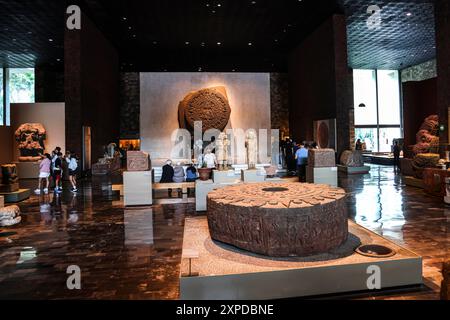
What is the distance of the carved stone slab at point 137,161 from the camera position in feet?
26.4

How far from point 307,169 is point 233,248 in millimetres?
6116

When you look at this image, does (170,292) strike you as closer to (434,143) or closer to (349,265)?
(349,265)

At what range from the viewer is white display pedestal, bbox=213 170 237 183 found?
7.77m

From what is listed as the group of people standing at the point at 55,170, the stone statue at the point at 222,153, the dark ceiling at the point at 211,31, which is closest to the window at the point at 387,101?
the dark ceiling at the point at 211,31

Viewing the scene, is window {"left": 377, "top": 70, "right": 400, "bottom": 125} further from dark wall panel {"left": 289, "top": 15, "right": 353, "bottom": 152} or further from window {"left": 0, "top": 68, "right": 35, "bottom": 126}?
window {"left": 0, "top": 68, "right": 35, "bottom": 126}

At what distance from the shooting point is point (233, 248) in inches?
155

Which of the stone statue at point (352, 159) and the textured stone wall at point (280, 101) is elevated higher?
the textured stone wall at point (280, 101)

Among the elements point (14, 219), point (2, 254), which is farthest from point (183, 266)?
point (14, 219)

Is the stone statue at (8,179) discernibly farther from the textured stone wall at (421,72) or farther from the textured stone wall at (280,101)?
the textured stone wall at (421,72)

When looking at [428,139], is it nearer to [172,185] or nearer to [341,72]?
[341,72]

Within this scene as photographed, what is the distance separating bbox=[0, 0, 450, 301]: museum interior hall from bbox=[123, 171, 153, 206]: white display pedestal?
0.16 feet

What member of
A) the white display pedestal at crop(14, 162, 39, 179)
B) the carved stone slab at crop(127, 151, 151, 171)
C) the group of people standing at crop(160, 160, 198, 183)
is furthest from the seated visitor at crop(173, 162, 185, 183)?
the white display pedestal at crop(14, 162, 39, 179)

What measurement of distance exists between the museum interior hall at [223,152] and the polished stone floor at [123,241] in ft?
0.12

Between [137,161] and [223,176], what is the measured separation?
2.11m
